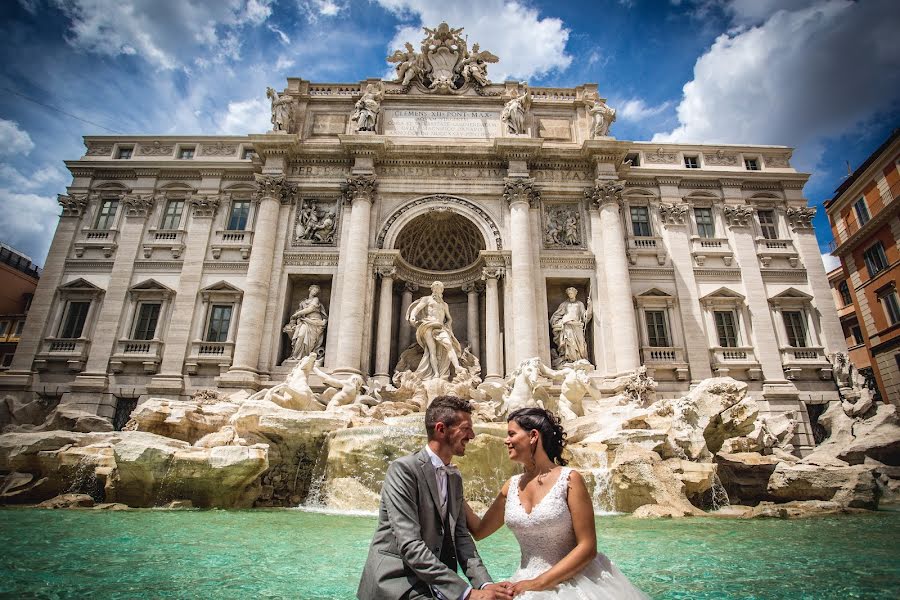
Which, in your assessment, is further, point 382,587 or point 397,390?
point 397,390

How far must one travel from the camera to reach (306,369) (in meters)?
13.6

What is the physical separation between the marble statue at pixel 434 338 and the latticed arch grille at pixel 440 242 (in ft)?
13.3

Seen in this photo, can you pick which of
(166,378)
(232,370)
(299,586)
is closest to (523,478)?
(299,586)

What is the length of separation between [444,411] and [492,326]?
607 inches

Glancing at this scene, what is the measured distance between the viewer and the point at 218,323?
62.2ft

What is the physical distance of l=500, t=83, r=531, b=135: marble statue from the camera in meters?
20.5

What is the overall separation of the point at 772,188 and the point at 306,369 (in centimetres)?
2161

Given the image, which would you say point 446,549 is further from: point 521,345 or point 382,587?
point 521,345

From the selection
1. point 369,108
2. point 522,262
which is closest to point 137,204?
point 369,108

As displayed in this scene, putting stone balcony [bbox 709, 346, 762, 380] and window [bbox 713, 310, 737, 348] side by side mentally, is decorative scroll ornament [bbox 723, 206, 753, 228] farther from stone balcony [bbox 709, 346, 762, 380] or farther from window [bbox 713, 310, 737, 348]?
stone balcony [bbox 709, 346, 762, 380]

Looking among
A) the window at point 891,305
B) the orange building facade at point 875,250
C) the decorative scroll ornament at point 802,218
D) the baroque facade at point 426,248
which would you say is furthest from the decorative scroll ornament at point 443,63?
the window at point 891,305

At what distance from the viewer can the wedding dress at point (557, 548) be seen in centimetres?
239

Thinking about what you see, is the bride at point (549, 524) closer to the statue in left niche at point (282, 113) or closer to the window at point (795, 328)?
the statue in left niche at point (282, 113)

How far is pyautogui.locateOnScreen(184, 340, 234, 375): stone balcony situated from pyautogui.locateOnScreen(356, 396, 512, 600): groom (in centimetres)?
1722
